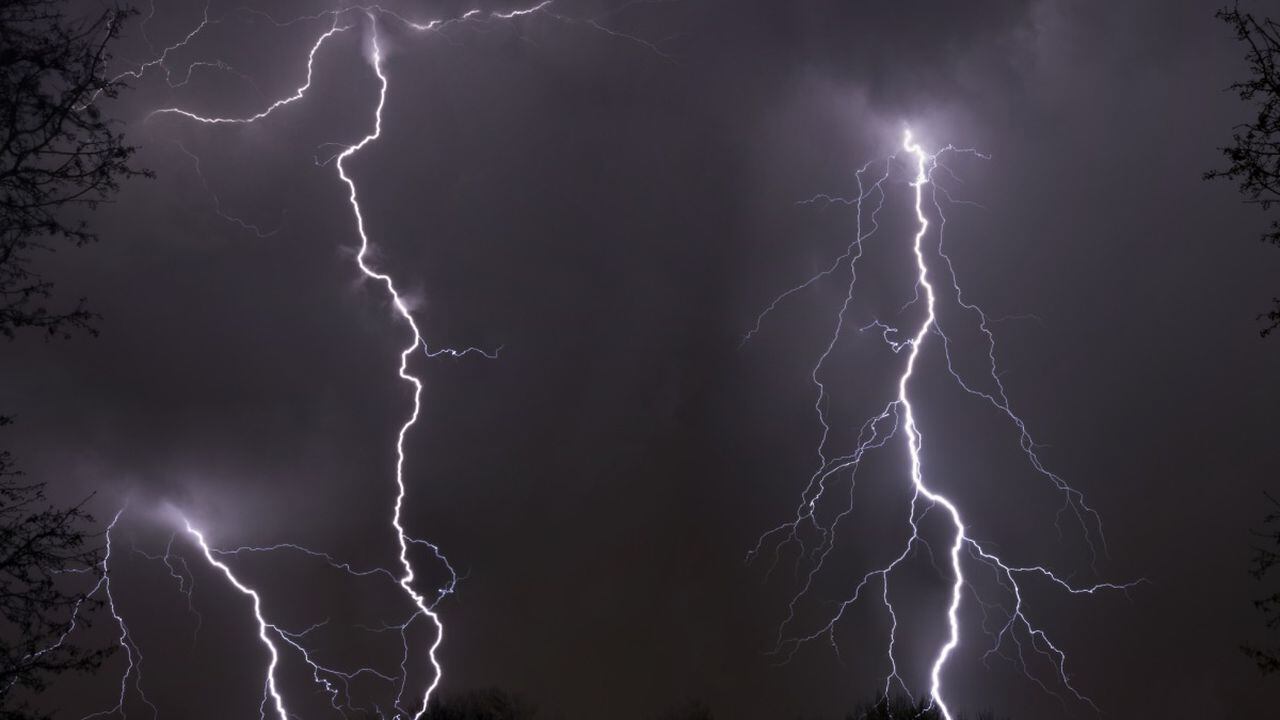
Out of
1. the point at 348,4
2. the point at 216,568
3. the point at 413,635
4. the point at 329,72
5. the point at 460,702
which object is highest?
the point at 348,4

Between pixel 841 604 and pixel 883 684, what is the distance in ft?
6.29

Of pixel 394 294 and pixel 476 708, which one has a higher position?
pixel 394 294

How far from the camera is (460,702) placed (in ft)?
46.3

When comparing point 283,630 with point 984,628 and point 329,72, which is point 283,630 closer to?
point 329,72

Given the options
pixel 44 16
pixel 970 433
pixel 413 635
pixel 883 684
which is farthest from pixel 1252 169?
pixel 413 635

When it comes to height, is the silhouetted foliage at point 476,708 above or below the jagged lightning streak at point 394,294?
below

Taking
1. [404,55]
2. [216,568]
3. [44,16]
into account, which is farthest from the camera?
[404,55]

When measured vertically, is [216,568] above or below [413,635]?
above

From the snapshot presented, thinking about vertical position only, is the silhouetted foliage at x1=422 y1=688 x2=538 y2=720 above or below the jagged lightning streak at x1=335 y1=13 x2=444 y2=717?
below

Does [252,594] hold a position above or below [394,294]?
below

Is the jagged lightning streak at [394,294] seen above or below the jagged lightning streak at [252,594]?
above

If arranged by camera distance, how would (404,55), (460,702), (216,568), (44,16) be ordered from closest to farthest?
(44,16)
(460,702)
(216,568)
(404,55)

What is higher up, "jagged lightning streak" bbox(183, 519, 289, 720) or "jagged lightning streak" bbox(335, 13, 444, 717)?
"jagged lightning streak" bbox(335, 13, 444, 717)

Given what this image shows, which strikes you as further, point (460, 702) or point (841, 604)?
point (841, 604)
